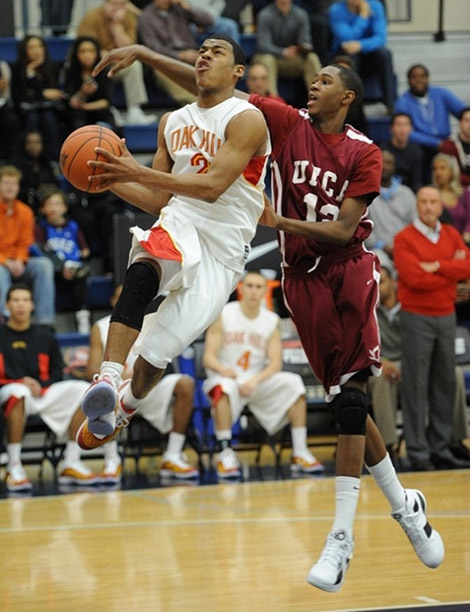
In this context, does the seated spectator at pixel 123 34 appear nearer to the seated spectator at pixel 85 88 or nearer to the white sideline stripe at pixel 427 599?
the seated spectator at pixel 85 88

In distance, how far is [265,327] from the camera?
1055cm

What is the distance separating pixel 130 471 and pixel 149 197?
5.31 m

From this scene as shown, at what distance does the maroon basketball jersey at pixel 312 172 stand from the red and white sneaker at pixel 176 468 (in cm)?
434

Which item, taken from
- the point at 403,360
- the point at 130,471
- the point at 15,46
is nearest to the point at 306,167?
the point at 403,360

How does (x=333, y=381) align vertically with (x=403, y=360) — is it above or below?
above

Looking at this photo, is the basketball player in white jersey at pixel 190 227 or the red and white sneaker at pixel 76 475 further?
the red and white sneaker at pixel 76 475

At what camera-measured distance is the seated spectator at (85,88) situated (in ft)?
41.0

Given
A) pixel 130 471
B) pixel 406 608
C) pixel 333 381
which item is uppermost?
pixel 333 381

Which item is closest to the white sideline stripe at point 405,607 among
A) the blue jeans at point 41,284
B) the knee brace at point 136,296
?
the knee brace at point 136,296

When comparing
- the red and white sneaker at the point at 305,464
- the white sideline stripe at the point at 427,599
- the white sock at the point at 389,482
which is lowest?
the red and white sneaker at the point at 305,464

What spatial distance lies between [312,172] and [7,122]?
7251 mm

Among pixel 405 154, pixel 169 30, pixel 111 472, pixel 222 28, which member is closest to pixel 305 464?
pixel 111 472

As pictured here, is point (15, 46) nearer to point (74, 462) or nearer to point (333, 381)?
point (74, 462)

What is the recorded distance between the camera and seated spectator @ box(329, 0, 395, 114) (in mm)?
14094
